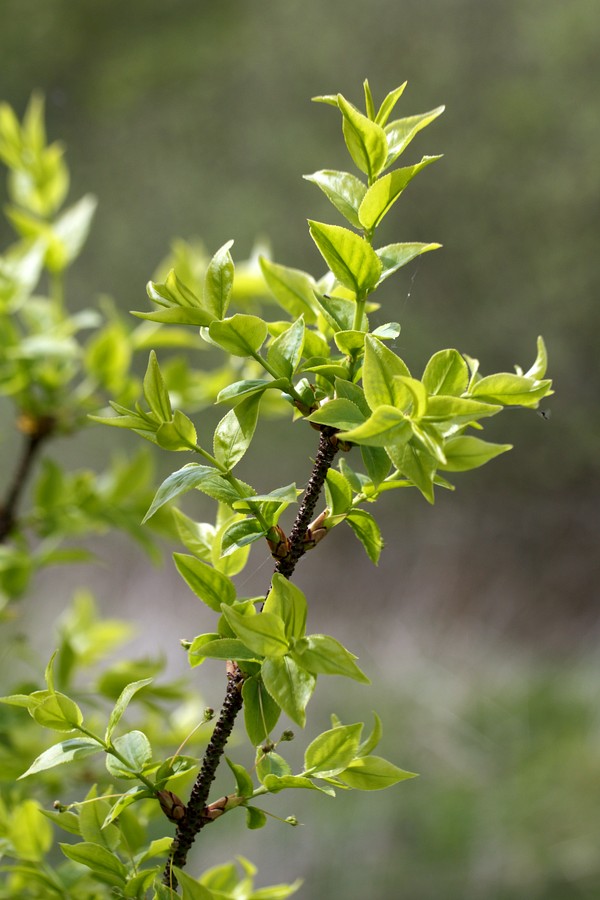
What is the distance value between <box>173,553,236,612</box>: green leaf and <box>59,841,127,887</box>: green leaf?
0.16 ft

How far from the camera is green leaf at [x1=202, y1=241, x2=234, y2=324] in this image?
0.16m

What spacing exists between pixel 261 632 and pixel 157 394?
48 millimetres

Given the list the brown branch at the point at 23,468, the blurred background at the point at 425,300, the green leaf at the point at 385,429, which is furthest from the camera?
the blurred background at the point at 425,300

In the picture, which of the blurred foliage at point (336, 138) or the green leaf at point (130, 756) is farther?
the blurred foliage at point (336, 138)

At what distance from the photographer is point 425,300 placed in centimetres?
117

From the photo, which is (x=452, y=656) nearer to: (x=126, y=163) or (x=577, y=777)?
(x=577, y=777)

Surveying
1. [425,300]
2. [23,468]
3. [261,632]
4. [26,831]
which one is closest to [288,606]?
[261,632]

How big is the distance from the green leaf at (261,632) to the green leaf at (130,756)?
1.5 inches

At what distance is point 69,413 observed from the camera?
36 cm

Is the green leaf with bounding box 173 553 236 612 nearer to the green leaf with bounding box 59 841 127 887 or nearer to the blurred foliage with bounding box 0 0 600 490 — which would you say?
the green leaf with bounding box 59 841 127 887

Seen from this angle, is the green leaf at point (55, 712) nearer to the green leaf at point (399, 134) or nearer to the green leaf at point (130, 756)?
the green leaf at point (130, 756)

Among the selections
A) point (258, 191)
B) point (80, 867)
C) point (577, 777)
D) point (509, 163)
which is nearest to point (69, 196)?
point (258, 191)

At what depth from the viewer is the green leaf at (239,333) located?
0.52 ft

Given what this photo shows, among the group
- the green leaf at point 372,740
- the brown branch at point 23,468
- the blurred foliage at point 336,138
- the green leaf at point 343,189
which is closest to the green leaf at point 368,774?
the green leaf at point 372,740
